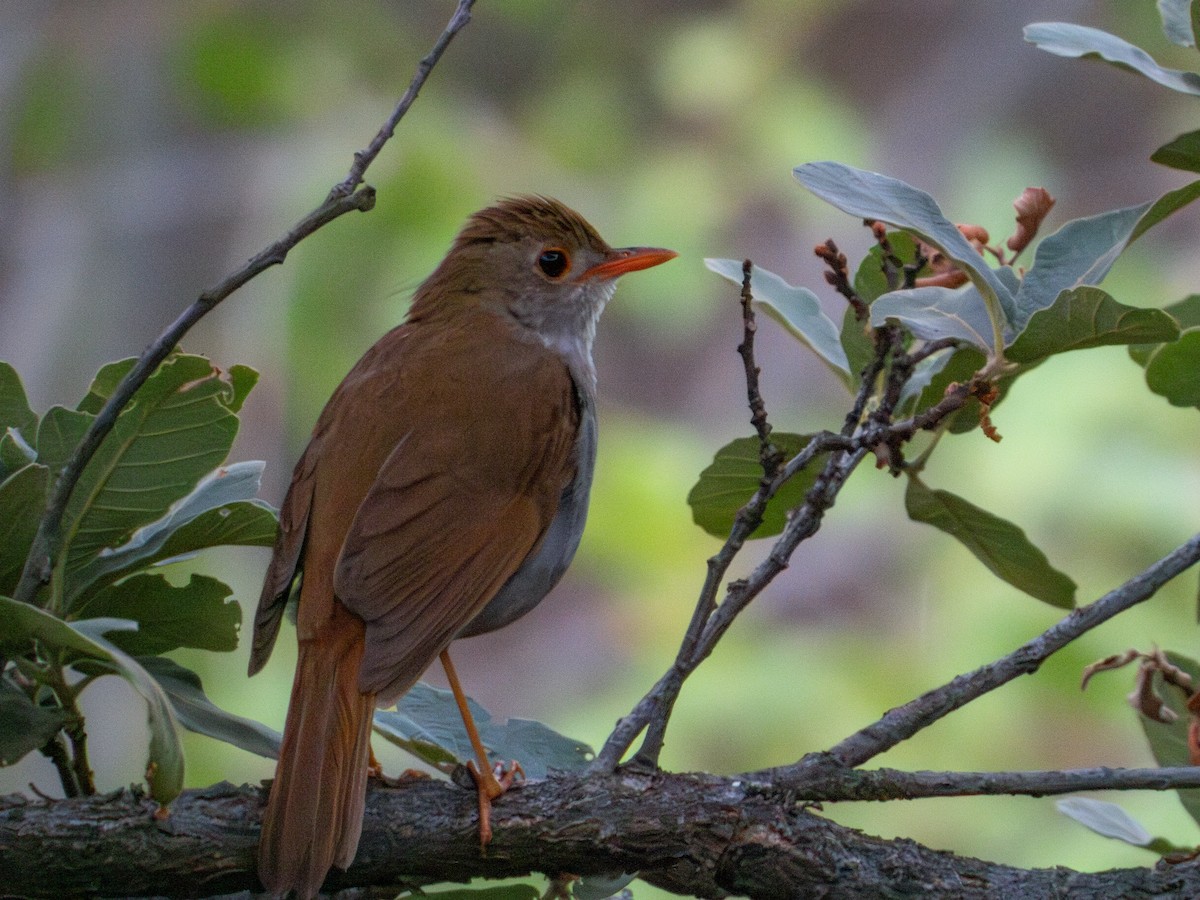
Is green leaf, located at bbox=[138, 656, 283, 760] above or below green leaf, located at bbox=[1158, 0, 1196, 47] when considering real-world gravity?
below

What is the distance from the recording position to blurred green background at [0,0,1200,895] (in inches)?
205

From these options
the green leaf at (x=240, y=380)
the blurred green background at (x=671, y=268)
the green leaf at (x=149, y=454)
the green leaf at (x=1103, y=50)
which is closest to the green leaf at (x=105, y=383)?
the green leaf at (x=149, y=454)

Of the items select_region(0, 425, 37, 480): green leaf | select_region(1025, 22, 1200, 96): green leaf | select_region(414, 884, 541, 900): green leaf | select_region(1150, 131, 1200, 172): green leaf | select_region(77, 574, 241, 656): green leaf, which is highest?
select_region(1025, 22, 1200, 96): green leaf

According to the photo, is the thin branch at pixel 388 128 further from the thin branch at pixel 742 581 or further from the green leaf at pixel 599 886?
the green leaf at pixel 599 886

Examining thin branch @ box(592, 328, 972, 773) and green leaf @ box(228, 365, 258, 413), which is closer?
thin branch @ box(592, 328, 972, 773)

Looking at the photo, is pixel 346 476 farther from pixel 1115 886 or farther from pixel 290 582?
pixel 1115 886

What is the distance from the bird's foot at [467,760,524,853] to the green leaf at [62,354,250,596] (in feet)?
1.90

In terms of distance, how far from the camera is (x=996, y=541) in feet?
7.16

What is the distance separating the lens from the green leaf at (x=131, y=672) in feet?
5.46

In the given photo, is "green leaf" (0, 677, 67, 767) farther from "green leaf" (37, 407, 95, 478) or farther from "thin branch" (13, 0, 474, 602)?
"green leaf" (37, 407, 95, 478)

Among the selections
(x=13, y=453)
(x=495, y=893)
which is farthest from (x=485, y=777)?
(x=13, y=453)

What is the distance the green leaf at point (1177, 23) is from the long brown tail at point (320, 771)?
156 cm

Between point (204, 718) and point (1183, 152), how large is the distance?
5.20 feet

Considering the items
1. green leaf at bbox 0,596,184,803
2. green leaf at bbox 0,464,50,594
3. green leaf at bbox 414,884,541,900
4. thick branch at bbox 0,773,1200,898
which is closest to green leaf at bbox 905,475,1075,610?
thick branch at bbox 0,773,1200,898
